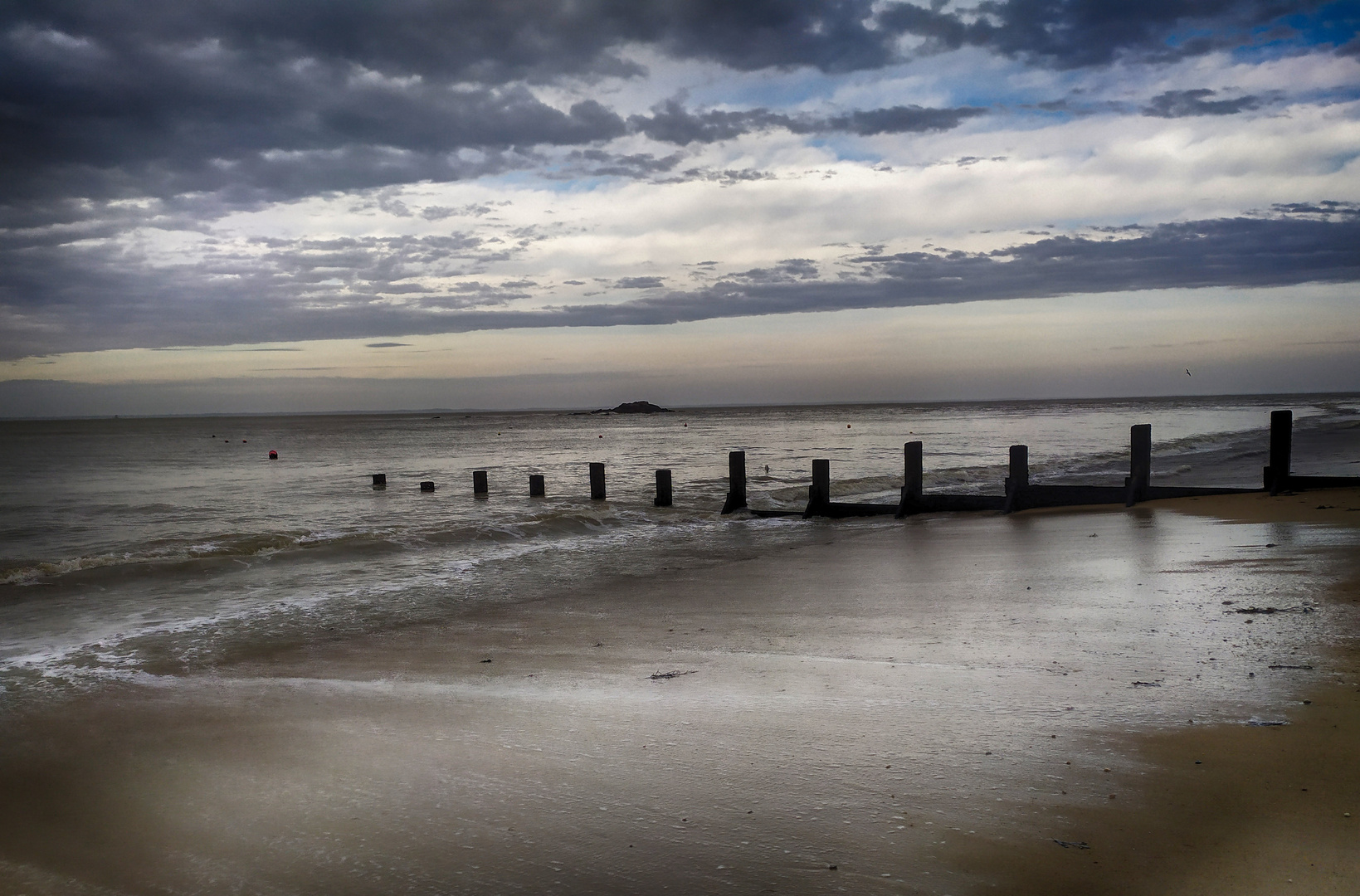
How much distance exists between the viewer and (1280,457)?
1334 centimetres

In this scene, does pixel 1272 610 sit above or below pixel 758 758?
above

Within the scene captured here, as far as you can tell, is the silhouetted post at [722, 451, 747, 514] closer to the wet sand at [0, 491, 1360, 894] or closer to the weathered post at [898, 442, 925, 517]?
the weathered post at [898, 442, 925, 517]

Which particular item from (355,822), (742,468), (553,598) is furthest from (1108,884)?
(742,468)

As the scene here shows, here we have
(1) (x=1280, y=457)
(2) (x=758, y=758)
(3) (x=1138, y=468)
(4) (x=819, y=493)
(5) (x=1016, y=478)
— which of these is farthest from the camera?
(4) (x=819, y=493)

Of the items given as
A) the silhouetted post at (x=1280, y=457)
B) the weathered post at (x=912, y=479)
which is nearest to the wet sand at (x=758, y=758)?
the silhouetted post at (x=1280, y=457)

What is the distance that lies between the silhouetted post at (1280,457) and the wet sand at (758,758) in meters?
6.89

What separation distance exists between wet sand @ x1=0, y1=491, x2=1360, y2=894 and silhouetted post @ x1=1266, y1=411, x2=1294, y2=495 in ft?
22.6

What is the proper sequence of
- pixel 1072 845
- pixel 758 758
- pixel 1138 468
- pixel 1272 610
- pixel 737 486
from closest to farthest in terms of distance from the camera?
1. pixel 1072 845
2. pixel 758 758
3. pixel 1272 610
4. pixel 1138 468
5. pixel 737 486

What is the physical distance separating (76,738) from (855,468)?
2859cm

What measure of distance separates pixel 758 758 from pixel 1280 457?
1335 cm

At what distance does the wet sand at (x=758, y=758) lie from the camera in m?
3.10

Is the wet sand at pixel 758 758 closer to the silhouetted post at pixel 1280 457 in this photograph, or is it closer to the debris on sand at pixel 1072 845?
the debris on sand at pixel 1072 845

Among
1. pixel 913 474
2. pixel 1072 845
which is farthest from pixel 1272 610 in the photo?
pixel 913 474

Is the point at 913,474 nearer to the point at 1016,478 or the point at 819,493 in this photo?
the point at 1016,478
